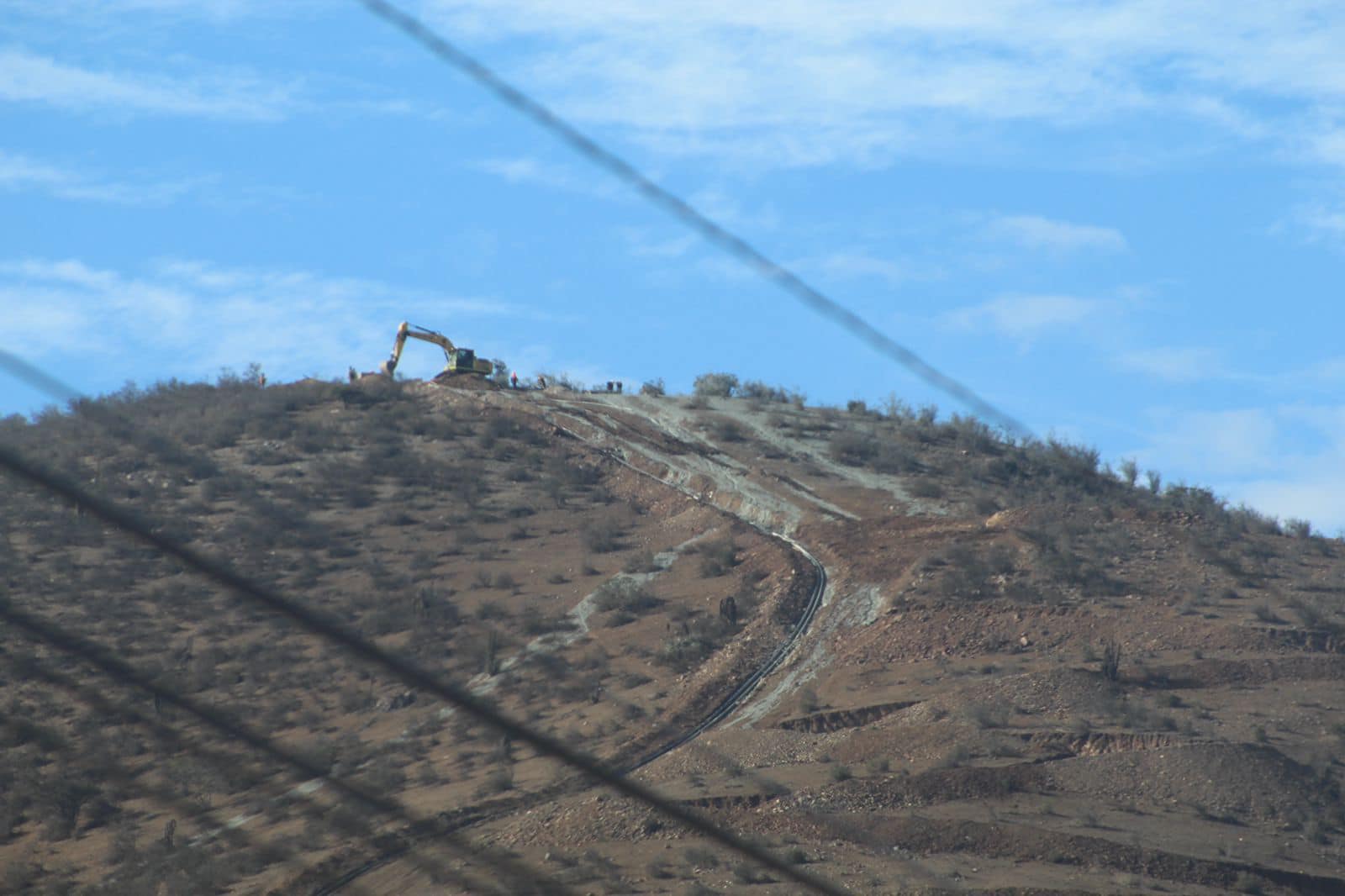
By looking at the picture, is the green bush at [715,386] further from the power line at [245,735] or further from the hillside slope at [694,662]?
the power line at [245,735]

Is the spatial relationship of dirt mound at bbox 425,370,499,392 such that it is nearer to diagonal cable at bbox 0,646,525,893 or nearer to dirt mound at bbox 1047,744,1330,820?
diagonal cable at bbox 0,646,525,893

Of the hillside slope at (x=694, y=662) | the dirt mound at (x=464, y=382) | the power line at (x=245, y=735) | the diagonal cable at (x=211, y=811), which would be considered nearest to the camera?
the power line at (x=245, y=735)

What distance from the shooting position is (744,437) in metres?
62.7

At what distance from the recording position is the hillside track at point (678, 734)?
27.5 meters

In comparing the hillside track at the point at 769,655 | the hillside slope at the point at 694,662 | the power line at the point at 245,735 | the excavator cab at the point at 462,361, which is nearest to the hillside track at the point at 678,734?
the hillside track at the point at 769,655

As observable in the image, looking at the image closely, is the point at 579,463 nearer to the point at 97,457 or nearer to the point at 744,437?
the point at 744,437

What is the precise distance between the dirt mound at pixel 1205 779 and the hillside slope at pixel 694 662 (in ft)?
0.27

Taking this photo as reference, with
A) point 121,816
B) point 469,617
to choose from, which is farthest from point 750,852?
point 469,617

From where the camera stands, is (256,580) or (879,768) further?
(256,580)

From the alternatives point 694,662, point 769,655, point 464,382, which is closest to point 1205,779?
point 769,655

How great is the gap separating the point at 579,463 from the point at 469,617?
1640 cm

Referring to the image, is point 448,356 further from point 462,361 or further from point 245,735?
point 245,735

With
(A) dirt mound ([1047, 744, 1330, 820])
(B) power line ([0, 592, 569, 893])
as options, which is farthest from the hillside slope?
(B) power line ([0, 592, 569, 893])

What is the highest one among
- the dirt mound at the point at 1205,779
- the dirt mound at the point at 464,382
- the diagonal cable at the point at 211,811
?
the dirt mound at the point at 464,382
